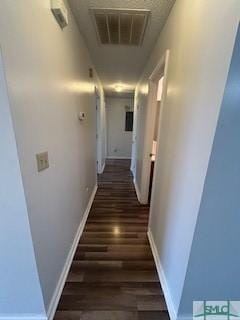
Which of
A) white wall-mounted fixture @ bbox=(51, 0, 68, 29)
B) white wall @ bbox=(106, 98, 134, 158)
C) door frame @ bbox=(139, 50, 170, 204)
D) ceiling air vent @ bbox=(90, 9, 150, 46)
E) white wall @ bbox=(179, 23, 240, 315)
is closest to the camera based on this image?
white wall @ bbox=(179, 23, 240, 315)

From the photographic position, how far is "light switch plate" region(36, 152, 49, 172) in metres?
1.09

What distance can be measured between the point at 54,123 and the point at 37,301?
4.00 ft

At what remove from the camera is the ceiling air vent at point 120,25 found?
1638 mm

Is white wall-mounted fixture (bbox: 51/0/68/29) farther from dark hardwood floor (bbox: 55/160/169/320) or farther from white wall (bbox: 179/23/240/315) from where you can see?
dark hardwood floor (bbox: 55/160/169/320)

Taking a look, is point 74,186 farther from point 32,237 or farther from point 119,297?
point 119,297

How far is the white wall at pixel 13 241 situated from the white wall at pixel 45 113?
0.11 ft

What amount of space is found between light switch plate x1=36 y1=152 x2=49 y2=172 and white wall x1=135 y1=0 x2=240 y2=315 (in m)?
0.92

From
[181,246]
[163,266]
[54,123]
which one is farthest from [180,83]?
[163,266]

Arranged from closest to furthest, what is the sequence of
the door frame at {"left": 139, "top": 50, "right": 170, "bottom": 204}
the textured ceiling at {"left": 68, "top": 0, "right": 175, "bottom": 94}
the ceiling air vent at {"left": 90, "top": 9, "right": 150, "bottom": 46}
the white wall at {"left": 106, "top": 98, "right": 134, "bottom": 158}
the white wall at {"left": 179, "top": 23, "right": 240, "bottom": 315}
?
the white wall at {"left": 179, "top": 23, "right": 240, "bottom": 315}
the textured ceiling at {"left": 68, "top": 0, "right": 175, "bottom": 94}
the ceiling air vent at {"left": 90, "top": 9, "right": 150, "bottom": 46}
the door frame at {"left": 139, "top": 50, "right": 170, "bottom": 204}
the white wall at {"left": 106, "top": 98, "right": 134, "bottom": 158}

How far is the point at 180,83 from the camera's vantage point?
132 cm

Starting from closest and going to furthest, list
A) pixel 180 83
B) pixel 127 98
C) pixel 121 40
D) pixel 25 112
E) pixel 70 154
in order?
1. pixel 25 112
2. pixel 180 83
3. pixel 70 154
4. pixel 121 40
5. pixel 127 98

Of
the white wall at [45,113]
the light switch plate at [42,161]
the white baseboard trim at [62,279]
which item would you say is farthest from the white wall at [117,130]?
the light switch plate at [42,161]

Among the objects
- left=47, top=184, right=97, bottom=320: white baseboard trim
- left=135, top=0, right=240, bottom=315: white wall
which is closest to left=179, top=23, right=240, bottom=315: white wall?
left=135, top=0, right=240, bottom=315: white wall

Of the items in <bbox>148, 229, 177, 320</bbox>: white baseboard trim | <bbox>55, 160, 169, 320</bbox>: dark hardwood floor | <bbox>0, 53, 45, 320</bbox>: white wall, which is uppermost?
<bbox>0, 53, 45, 320</bbox>: white wall
